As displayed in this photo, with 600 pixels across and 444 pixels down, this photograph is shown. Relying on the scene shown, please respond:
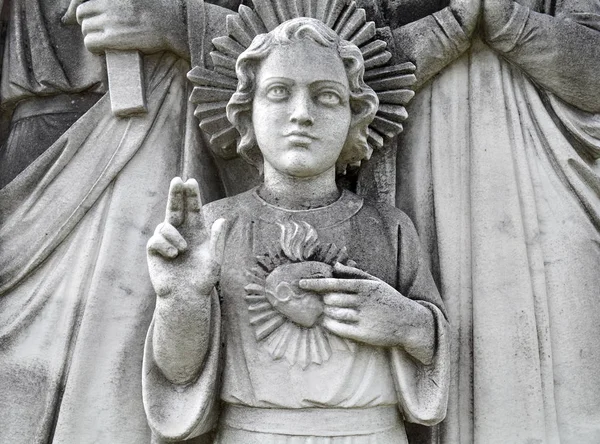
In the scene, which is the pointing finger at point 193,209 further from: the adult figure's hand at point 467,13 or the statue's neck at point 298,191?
the adult figure's hand at point 467,13

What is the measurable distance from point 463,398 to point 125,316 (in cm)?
139

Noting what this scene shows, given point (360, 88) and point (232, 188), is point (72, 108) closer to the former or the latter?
point (232, 188)

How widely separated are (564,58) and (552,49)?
0.22 feet

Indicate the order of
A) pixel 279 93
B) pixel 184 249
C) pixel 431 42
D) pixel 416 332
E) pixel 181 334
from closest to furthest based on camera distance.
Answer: pixel 184 249
pixel 181 334
pixel 416 332
pixel 279 93
pixel 431 42

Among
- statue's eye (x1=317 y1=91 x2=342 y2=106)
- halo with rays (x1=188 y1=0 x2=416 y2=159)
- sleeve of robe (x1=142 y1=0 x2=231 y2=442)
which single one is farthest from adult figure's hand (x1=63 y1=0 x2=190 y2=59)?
sleeve of robe (x1=142 y1=0 x2=231 y2=442)

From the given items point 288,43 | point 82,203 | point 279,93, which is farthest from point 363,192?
point 82,203

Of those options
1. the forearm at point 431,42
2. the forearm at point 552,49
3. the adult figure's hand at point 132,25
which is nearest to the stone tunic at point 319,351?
the forearm at point 431,42

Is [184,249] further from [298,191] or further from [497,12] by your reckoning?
[497,12]

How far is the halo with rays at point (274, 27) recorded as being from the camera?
370 centimetres

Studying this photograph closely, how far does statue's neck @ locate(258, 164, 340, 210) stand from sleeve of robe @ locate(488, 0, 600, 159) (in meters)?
0.98

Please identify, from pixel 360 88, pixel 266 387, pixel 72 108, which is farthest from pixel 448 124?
pixel 72 108

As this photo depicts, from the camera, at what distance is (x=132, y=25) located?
3809 millimetres

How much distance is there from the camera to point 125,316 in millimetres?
3670

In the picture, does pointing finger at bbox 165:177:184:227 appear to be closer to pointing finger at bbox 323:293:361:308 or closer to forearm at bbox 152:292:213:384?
forearm at bbox 152:292:213:384
